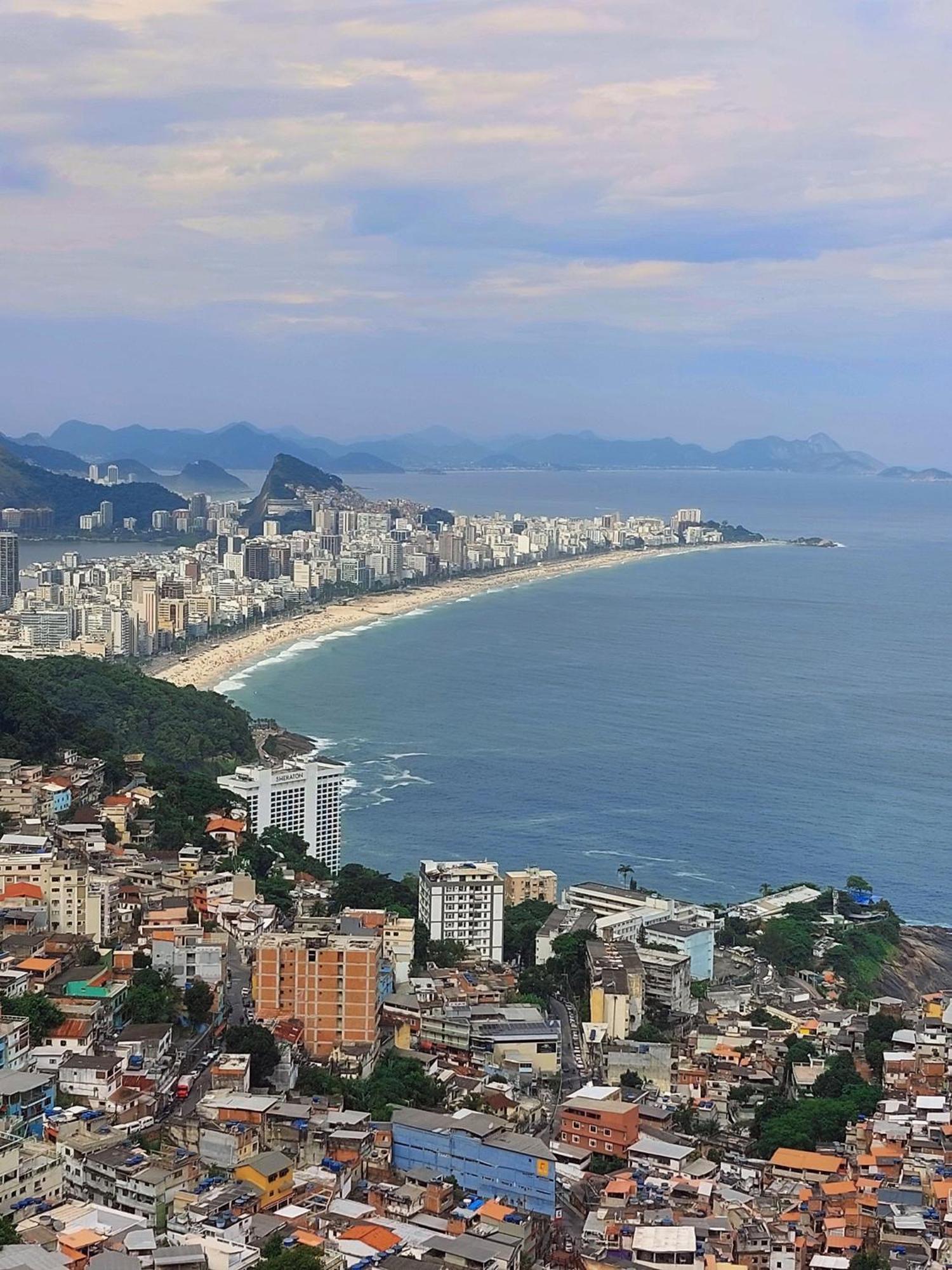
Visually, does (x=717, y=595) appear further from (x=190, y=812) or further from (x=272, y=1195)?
(x=272, y=1195)

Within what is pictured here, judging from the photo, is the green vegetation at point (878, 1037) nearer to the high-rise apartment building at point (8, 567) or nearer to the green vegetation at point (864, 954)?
the green vegetation at point (864, 954)

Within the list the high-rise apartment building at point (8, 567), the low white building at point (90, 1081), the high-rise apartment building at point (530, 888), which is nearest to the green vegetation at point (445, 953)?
the high-rise apartment building at point (530, 888)

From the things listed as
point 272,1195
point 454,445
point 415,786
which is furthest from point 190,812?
point 454,445

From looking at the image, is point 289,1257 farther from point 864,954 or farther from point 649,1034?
point 864,954

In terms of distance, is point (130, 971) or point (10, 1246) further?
point (130, 971)

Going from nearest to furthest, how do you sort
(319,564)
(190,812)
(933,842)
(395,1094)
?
1. (395,1094)
2. (190,812)
3. (933,842)
4. (319,564)

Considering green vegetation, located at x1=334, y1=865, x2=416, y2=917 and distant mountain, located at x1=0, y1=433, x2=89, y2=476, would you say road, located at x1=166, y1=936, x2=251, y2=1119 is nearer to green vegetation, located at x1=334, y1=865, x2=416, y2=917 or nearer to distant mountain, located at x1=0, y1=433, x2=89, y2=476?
green vegetation, located at x1=334, y1=865, x2=416, y2=917
